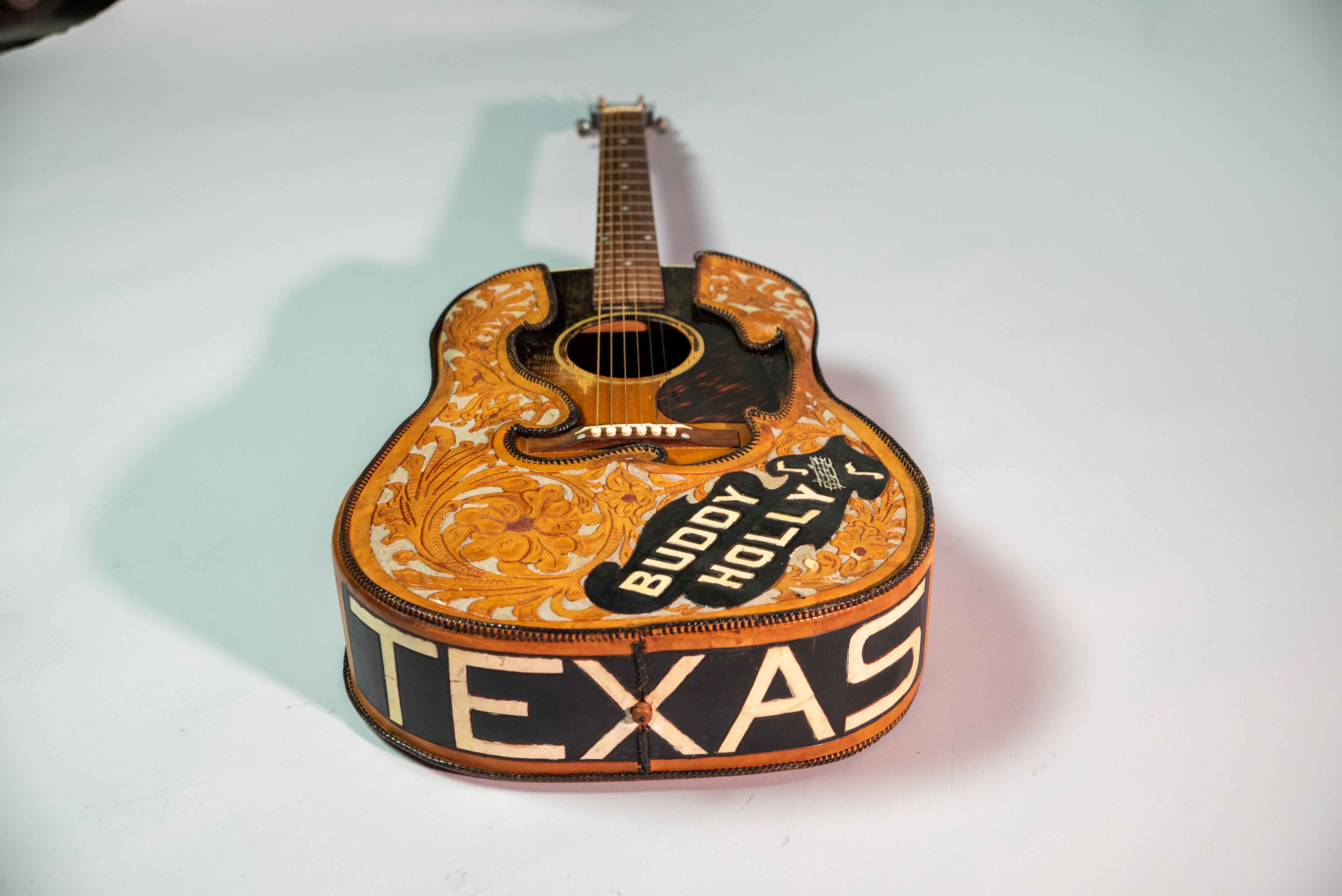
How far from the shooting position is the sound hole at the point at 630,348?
7.39 ft

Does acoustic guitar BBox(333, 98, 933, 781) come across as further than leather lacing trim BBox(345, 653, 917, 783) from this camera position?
No

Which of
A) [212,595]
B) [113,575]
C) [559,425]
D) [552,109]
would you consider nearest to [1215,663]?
[559,425]

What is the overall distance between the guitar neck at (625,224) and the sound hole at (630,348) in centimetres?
4

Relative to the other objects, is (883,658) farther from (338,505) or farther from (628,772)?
(338,505)

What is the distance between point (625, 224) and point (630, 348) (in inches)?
12.1

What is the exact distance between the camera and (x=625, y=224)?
2455mm

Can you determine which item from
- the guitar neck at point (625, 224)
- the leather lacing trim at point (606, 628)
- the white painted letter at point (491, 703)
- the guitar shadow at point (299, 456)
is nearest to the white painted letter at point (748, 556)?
the leather lacing trim at point (606, 628)

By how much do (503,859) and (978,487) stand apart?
1.25 metres

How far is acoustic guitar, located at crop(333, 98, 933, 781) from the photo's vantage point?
150 centimetres

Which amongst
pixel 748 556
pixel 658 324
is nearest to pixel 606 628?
pixel 748 556

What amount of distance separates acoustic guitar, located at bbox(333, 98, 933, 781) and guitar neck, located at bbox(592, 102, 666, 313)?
1.08ft

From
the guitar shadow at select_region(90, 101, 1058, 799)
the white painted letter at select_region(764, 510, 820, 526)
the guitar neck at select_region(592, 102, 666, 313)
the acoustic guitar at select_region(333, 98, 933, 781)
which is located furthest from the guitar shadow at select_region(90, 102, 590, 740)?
the white painted letter at select_region(764, 510, 820, 526)

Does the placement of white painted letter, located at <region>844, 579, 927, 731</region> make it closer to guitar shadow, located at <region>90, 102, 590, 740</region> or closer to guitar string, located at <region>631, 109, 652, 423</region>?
guitar string, located at <region>631, 109, 652, 423</region>

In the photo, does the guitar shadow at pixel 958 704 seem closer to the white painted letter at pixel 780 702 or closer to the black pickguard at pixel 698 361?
A: the white painted letter at pixel 780 702
